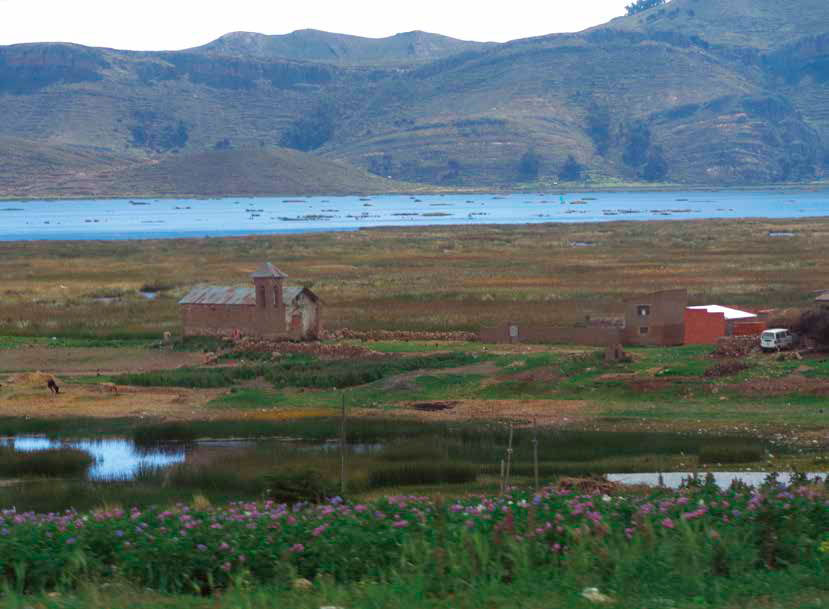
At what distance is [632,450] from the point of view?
92.3 ft

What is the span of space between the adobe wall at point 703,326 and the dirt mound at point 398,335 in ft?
28.2

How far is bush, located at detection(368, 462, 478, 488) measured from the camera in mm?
24953

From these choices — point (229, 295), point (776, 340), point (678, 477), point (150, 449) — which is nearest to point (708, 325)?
point (776, 340)

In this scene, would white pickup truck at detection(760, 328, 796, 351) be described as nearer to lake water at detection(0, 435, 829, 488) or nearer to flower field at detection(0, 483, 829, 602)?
lake water at detection(0, 435, 829, 488)

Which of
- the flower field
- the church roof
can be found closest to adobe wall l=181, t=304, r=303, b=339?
the church roof

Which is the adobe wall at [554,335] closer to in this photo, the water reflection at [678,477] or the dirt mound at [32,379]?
the dirt mound at [32,379]

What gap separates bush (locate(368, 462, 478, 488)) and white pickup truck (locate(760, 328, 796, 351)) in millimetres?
17860

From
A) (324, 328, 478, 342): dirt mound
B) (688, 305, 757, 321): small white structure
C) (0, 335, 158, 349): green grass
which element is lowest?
(0, 335, 158, 349): green grass

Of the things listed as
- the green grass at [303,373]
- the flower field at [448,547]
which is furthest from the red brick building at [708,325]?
the flower field at [448,547]

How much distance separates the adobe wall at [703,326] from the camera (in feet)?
149

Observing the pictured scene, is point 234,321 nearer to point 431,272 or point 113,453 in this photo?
point 113,453

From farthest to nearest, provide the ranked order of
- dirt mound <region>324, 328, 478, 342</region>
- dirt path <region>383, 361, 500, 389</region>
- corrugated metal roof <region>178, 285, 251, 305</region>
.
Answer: dirt mound <region>324, 328, 478, 342</region> < corrugated metal roof <region>178, 285, 251, 305</region> < dirt path <region>383, 361, 500, 389</region>

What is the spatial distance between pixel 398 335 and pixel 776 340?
54.1 feet

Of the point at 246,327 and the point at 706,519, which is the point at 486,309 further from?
the point at 706,519
